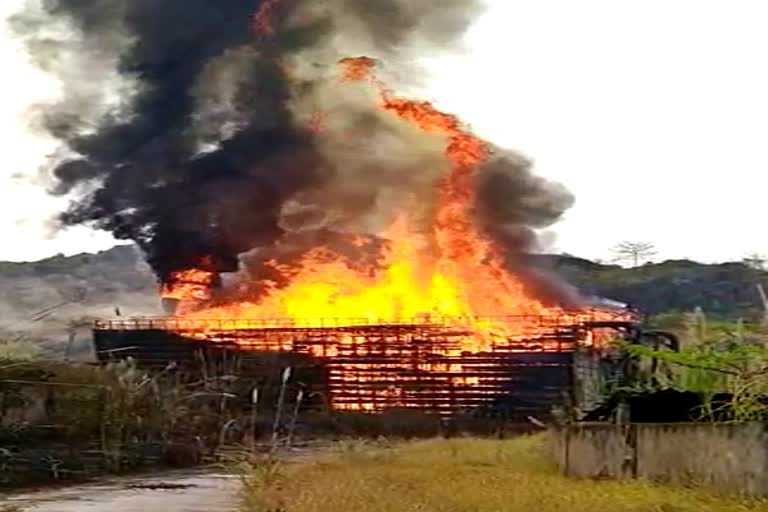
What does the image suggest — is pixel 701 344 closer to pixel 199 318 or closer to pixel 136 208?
pixel 199 318

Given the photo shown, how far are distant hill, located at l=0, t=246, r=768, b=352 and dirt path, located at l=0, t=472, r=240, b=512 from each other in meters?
32.7

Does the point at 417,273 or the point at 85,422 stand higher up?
the point at 417,273

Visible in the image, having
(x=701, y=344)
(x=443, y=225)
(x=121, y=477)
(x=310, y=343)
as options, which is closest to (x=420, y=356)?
Result: (x=310, y=343)

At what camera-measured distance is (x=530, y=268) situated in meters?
43.0

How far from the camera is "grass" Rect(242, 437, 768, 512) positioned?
38.9 feet

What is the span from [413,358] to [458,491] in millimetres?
23199

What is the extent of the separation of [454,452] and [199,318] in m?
19.9

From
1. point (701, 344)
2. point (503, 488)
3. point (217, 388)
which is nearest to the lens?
point (503, 488)

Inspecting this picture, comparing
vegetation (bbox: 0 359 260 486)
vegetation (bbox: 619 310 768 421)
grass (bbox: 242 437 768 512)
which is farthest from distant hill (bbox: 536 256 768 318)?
vegetation (bbox: 619 310 768 421)

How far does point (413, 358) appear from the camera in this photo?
37.2 metres

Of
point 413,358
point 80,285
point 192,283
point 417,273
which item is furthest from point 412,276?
point 80,285

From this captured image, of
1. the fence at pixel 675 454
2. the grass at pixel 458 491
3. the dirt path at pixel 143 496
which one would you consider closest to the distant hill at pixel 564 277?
the dirt path at pixel 143 496

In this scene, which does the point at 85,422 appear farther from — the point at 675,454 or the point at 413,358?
the point at 413,358

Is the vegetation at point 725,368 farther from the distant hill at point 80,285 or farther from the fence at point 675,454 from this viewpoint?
the distant hill at point 80,285
